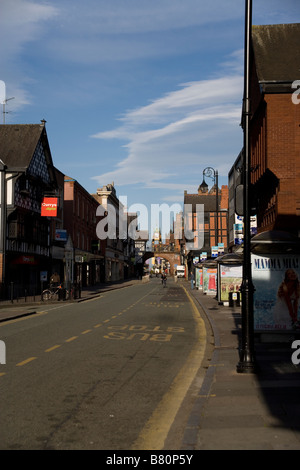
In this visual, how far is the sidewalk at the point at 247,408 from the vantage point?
5629mm

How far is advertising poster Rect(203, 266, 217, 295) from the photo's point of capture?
3856 cm

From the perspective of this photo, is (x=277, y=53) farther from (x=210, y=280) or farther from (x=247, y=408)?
(x=247, y=408)

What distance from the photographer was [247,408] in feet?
23.3

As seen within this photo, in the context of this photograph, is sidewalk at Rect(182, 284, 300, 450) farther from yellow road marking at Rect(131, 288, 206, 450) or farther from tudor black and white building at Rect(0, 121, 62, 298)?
tudor black and white building at Rect(0, 121, 62, 298)

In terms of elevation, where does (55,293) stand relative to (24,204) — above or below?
below

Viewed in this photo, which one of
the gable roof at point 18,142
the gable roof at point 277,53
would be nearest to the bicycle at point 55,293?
the gable roof at point 18,142

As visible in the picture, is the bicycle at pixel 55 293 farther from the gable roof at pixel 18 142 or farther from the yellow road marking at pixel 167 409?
the yellow road marking at pixel 167 409

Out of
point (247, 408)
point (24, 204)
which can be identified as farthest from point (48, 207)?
point (247, 408)

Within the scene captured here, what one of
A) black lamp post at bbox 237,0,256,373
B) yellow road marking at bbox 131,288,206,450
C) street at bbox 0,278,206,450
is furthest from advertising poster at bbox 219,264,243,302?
black lamp post at bbox 237,0,256,373

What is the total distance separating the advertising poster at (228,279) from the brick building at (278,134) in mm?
2865

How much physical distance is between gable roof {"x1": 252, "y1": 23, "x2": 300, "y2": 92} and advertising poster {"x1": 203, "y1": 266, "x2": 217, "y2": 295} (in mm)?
15819

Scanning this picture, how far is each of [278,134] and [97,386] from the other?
19.6 metres

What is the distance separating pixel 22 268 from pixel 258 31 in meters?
24.8
